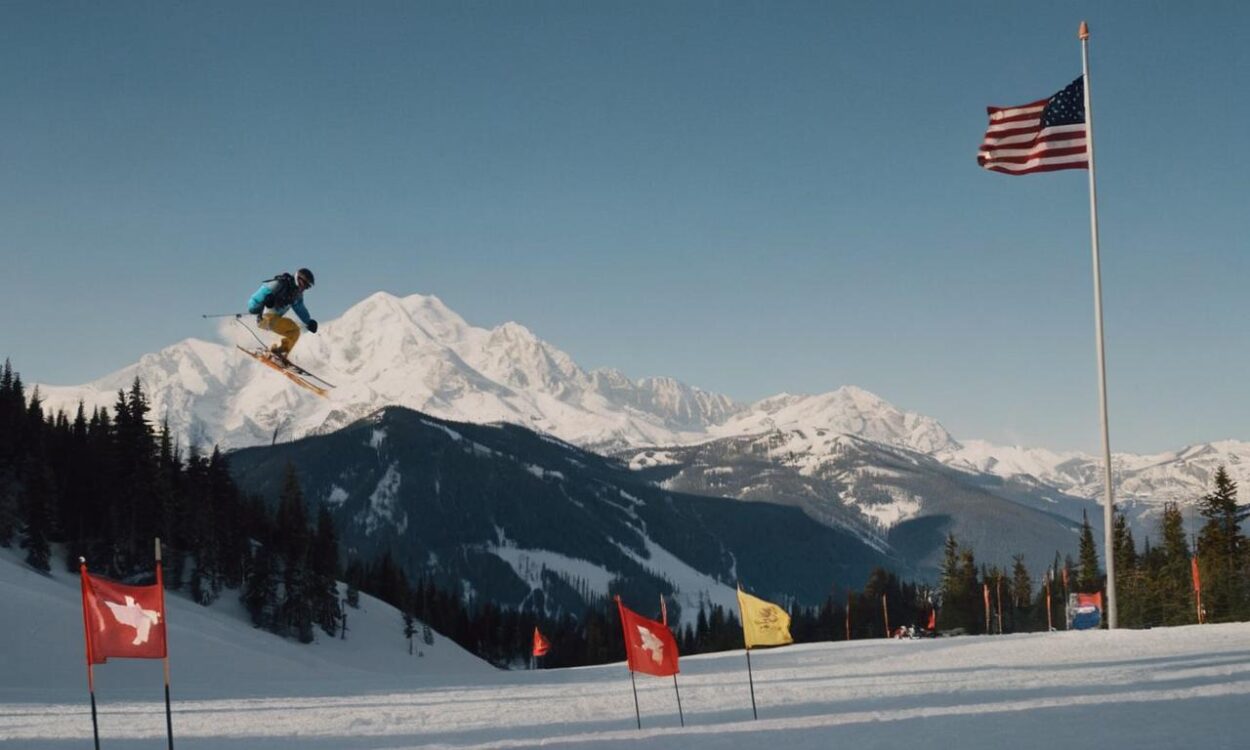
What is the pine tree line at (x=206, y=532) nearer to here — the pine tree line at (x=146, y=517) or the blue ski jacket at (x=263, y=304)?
the pine tree line at (x=146, y=517)

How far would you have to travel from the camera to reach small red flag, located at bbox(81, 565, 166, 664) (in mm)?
16047

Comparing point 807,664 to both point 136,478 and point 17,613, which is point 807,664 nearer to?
point 17,613

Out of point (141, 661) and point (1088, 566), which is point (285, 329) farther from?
point (1088, 566)

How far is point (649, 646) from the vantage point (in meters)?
19.4

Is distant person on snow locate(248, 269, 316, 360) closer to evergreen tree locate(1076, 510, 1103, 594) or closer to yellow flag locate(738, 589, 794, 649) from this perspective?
yellow flag locate(738, 589, 794, 649)

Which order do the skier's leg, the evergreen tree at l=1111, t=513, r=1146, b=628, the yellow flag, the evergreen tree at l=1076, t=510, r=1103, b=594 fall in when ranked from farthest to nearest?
1. the evergreen tree at l=1076, t=510, r=1103, b=594
2. the evergreen tree at l=1111, t=513, r=1146, b=628
3. the skier's leg
4. the yellow flag

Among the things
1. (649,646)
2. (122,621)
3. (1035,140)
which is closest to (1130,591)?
(1035,140)

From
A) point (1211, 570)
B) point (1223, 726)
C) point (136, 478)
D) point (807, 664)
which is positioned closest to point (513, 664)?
point (136, 478)

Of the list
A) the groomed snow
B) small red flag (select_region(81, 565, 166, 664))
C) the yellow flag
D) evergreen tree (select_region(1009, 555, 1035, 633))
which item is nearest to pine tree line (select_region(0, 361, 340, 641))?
the groomed snow

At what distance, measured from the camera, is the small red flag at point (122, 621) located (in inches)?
632

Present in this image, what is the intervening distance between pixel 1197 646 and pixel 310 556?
76751 mm

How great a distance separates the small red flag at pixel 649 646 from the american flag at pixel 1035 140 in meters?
20.1

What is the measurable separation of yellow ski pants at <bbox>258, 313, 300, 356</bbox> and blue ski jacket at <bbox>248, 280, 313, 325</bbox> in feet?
0.87

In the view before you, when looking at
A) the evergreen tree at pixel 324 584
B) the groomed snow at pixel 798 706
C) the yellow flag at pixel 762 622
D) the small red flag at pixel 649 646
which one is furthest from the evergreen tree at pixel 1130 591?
the small red flag at pixel 649 646
